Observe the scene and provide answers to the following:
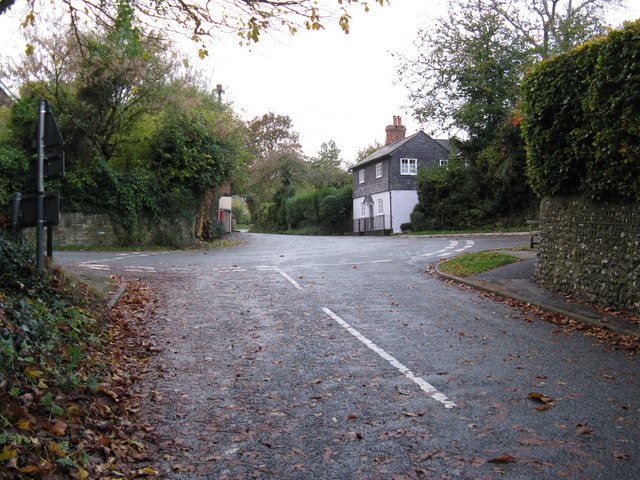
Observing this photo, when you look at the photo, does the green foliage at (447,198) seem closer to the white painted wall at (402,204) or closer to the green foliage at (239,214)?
the white painted wall at (402,204)

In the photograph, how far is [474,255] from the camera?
16.7 m

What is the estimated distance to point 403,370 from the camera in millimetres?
5668

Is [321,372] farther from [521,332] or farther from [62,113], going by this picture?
[62,113]

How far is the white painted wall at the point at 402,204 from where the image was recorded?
43562 mm

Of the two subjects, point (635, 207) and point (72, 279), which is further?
point (72, 279)

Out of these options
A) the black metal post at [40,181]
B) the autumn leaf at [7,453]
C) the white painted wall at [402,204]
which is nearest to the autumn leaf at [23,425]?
the autumn leaf at [7,453]

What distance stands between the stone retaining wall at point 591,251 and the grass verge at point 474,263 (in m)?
2.22

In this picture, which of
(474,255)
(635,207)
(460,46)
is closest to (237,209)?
(460,46)

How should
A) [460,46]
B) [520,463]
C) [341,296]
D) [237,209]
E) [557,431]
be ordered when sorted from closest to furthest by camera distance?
[520,463] → [557,431] → [341,296] → [460,46] → [237,209]

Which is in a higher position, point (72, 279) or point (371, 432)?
point (72, 279)

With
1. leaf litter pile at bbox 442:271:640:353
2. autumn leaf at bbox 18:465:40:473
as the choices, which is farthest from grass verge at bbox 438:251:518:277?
autumn leaf at bbox 18:465:40:473

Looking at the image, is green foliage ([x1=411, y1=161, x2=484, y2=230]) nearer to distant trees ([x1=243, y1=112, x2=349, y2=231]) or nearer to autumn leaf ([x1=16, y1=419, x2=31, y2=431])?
distant trees ([x1=243, y1=112, x2=349, y2=231])

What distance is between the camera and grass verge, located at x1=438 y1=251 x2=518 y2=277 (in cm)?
1390

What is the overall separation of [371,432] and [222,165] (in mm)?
25274
